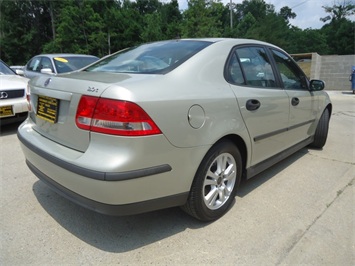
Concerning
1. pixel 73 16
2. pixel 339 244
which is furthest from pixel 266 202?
pixel 73 16

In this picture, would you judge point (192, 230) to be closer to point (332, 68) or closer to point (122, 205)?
point (122, 205)

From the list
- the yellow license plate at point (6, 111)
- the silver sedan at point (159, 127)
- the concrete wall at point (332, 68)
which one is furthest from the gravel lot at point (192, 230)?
the concrete wall at point (332, 68)

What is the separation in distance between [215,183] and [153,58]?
1.21m

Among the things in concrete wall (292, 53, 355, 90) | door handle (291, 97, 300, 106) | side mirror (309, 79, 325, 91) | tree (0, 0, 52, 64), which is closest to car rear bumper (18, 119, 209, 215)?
door handle (291, 97, 300, 106)

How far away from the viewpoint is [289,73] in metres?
3.38

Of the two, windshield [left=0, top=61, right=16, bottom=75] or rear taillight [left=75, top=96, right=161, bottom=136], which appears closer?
rear taillight [left=75, top=96, right=161, bottom=136]

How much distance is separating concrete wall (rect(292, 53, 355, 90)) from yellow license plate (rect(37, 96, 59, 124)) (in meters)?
15.3

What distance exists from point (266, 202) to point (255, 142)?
0.61 meters

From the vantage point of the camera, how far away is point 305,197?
2885mm

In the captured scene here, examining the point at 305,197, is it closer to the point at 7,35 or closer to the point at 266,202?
the point at 266,202

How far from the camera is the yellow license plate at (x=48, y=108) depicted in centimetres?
211

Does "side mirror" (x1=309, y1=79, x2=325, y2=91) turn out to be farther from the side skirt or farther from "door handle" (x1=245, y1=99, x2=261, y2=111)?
"door handle" (x1=245, y1=99, x2=261, y2=111)

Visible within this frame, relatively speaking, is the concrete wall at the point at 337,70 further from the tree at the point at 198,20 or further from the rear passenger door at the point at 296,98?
the rear passenger door at the point at 296,98

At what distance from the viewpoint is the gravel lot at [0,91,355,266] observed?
1.99m
